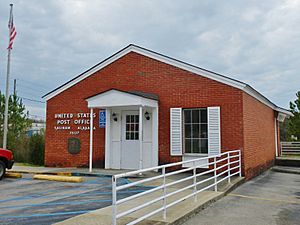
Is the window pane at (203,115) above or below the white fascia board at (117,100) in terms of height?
below

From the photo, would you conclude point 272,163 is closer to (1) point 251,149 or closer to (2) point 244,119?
(1) point 251,149

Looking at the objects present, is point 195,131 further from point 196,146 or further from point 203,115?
point 203,115

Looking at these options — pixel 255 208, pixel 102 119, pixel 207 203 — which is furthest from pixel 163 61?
pixel 255 208

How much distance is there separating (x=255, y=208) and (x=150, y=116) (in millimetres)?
6259

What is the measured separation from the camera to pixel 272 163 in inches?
677

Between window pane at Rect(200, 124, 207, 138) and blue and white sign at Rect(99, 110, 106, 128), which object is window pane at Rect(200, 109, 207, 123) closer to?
window pane at Rect(200, 124, 207, 138)

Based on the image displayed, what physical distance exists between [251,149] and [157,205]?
6570 mm

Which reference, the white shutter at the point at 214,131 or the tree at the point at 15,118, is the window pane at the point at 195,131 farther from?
the tree at the point at 15,118

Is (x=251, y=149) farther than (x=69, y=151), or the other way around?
(x=69, y=151)

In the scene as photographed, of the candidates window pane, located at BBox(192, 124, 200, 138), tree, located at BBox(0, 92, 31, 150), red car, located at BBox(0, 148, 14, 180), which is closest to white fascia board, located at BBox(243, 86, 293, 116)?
window pane, located at BBox(192, 124, 200, 138)

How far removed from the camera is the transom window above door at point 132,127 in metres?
12.8

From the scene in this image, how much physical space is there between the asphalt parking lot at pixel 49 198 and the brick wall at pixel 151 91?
2.93 meters

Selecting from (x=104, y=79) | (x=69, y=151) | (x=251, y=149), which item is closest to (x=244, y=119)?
(x=251, y=149)

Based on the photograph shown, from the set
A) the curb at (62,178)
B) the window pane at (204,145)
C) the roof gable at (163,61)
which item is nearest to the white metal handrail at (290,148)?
the roof gable at (163,61)
